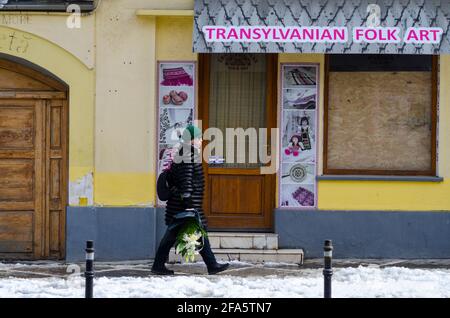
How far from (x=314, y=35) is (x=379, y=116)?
68.9 inches

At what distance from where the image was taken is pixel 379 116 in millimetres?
13758

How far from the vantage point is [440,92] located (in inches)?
533

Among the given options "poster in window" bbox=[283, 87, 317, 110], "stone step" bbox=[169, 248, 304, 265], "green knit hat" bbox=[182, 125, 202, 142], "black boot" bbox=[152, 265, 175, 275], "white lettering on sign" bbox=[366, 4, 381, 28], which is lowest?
"black boot" bbox=[152, 265, 175, 275]

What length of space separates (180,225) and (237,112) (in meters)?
2.79

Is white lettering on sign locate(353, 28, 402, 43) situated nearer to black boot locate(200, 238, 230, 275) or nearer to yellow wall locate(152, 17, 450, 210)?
yellow wall locate(152, 17, 450, 210)

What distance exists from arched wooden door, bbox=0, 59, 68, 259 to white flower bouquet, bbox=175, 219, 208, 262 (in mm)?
2776

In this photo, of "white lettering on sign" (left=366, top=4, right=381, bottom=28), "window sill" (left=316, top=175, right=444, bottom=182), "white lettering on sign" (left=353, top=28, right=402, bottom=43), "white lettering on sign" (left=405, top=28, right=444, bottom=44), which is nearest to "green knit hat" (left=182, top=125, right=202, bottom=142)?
"window sill" (left=316, top=175, right=444, bottom=182)

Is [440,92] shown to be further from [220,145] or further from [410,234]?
[220,145]

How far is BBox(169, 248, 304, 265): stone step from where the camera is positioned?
1325 cm

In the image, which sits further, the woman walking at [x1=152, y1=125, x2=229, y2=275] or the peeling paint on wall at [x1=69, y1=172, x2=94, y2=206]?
the peeling paint on wall at [x1=69, y1=172, x2=94, y2=206]

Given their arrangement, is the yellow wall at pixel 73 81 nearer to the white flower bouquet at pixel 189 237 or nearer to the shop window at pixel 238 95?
the shop window at pixel 238 95
